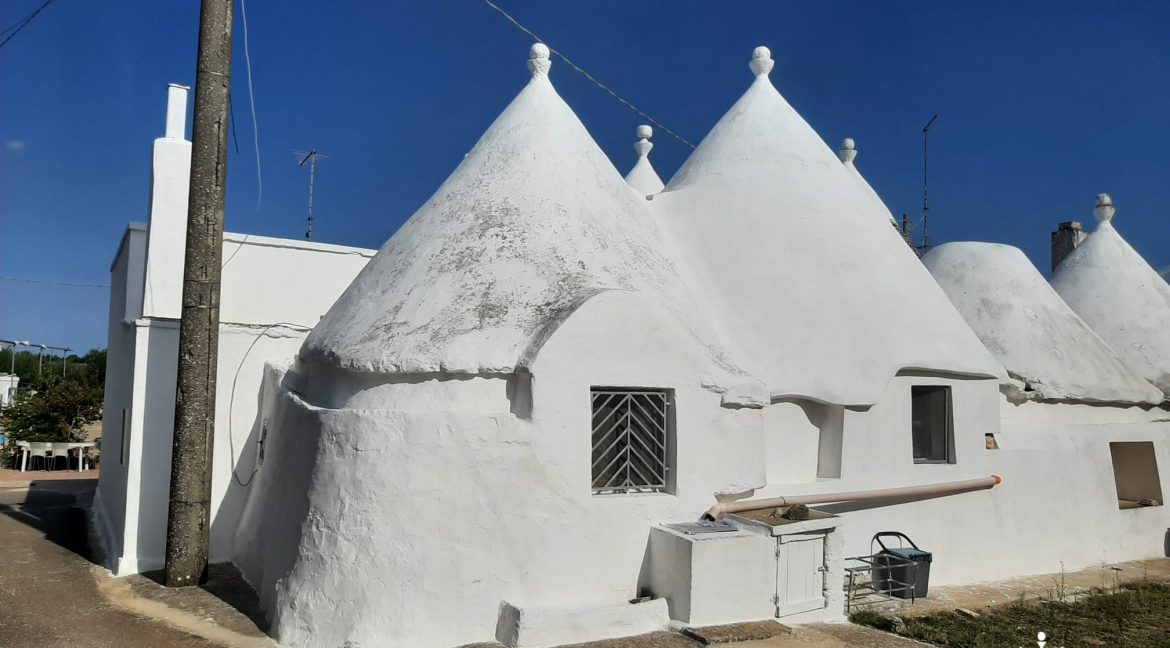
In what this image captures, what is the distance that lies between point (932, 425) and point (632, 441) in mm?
4887

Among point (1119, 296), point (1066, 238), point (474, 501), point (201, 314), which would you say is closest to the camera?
point (474, 501)

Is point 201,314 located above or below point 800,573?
above

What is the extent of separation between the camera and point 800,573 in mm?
7535

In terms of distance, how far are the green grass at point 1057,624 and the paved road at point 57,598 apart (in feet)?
19.9

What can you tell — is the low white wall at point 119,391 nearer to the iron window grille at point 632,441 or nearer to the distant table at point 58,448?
the iron window grille at point 632,441

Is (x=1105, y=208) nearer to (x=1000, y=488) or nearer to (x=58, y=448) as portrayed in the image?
(x=1000, y=488)

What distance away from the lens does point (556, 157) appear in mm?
8914

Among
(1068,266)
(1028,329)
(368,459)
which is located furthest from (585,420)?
(1068,266)

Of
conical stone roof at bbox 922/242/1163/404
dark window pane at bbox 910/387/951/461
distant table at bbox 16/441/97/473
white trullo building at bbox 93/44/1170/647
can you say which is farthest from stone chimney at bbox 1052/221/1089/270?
distant table at bbox 16/441/97/473

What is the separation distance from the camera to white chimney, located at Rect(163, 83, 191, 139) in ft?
33.4

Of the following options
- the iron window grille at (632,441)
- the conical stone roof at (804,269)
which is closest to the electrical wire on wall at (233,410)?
the iron window grille at (632,441)

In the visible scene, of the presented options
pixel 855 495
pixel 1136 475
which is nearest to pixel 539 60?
pixel 855 495

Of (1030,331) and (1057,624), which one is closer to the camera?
(1057,624)

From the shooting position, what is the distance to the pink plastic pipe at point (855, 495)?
7.79 metres
